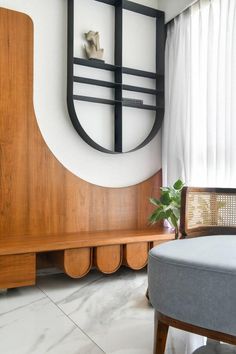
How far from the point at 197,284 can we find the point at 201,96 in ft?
5.70

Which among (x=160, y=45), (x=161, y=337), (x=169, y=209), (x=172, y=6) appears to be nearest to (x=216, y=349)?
(x=161, y=337)

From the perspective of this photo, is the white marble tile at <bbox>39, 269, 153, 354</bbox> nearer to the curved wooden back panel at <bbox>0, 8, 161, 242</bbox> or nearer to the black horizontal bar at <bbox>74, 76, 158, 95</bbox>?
the curved wooden back panel at <bbox>0, 8, 161, 242</bbox>

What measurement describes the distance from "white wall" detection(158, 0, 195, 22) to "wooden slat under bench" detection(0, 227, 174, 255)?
170 cm

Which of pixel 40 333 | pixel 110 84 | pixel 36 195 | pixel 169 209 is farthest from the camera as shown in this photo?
pixel 110 84

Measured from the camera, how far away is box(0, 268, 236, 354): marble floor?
133 centimetres

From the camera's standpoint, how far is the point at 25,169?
2258 mm

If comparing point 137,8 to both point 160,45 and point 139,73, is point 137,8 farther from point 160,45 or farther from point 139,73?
point 139,73

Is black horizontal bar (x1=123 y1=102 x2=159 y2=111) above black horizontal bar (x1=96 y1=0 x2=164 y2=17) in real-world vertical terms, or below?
below

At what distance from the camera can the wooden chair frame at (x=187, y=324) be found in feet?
3.19

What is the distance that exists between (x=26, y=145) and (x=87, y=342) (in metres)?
1.36

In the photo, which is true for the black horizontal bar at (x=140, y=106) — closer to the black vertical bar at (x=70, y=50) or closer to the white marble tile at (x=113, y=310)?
the black vertical bar at (x=70, y=50)

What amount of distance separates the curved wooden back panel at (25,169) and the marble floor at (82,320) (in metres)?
0.42

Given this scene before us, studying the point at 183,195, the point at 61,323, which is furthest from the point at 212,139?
the point at 61,323

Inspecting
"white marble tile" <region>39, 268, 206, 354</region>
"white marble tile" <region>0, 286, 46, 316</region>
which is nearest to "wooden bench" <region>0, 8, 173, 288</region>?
"white marble tile" <region>39, 268, 206, 354</region>
